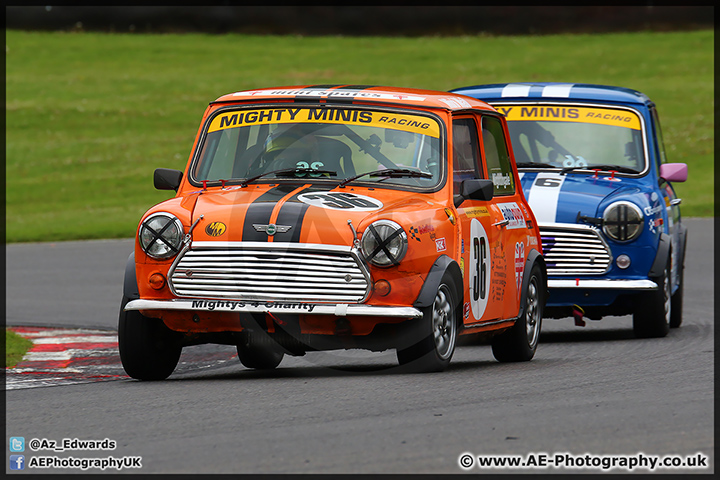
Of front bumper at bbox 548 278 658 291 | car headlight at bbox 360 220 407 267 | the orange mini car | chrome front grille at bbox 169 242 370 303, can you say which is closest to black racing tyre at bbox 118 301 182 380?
the orange mini car

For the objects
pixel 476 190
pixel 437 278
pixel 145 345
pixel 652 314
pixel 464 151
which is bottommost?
pixel 652 314

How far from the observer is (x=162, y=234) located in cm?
813

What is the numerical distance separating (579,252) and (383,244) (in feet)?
13.2

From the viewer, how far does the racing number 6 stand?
8750mm

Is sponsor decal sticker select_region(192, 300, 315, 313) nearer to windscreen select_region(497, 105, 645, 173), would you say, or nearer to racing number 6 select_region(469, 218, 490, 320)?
racing number 6 select_region(469, 218, 490, 320)

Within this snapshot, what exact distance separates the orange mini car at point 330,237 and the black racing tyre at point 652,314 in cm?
220

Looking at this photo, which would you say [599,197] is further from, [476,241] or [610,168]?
[476,241]

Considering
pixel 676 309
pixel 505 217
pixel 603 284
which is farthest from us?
pixel 676 309

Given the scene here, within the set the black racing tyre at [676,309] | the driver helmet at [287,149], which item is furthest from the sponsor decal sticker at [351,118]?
the black racing tyre at [676,309]

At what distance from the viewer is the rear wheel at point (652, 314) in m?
11.5

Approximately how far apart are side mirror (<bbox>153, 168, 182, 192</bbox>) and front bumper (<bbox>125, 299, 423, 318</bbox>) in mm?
1074

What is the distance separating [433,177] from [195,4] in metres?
50.8

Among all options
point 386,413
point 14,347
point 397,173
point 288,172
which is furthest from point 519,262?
point 14,347

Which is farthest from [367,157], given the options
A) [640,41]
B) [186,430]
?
[640,41]
